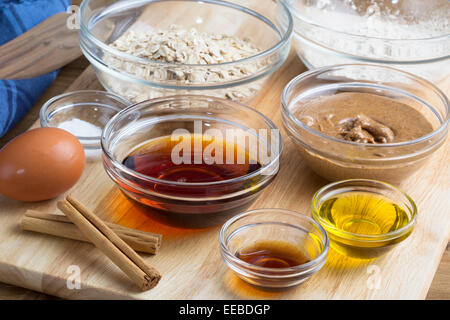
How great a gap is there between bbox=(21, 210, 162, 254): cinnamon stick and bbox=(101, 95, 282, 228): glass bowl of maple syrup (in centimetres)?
6

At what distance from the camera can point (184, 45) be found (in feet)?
6.06

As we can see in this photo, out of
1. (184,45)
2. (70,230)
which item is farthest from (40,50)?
(70,230)

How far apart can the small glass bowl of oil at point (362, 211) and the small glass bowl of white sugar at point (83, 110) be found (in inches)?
25.8

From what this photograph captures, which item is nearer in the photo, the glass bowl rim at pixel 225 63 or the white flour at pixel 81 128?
the glass bowl rim at pixel 225 63

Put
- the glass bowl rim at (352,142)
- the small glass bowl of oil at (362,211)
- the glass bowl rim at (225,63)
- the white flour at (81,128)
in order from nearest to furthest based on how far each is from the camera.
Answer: the small glass bowl of oil at (362,211)
the glass bowl rim at (352,142)
the glass bowl rim at (225,63)
the white flour at (81,128)

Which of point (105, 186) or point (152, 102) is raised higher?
point (152, 102)

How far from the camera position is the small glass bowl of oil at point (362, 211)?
1.40m

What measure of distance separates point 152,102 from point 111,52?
20 centimetres

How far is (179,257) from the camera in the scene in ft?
4.67

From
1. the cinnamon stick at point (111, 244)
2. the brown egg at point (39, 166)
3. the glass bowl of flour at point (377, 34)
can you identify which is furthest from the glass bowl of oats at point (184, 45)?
the cinnamon stick at point (111, 244)

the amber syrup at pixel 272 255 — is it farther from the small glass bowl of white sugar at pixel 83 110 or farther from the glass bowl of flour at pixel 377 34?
the glass bowl of flour at pixel 377 34

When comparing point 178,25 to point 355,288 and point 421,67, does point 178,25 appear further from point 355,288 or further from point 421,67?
point 355,288

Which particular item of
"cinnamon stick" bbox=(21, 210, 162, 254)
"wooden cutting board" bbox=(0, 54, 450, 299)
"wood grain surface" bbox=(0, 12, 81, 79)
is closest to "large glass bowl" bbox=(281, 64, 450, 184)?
"wooden cutting board" bbox=(0, 54, 450, 299)

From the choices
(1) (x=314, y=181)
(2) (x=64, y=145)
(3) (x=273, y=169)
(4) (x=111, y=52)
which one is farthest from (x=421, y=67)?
(2) (x=64, y=145)
